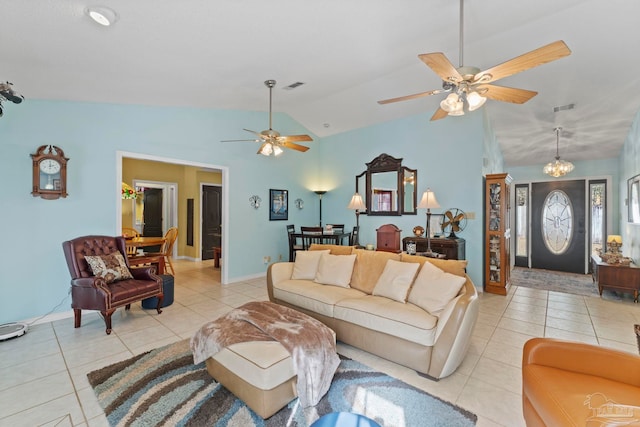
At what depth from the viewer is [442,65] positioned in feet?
6.92

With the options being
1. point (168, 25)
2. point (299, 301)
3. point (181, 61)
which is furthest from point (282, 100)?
point (299, 301)

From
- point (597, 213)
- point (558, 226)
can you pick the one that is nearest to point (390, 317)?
point (558, 226)

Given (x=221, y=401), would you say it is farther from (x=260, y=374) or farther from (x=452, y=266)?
(x=452, y=266)

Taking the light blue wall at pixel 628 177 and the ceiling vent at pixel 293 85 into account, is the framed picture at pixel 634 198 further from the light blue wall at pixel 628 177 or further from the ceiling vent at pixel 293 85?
the ceiling vent at pixel 293 85

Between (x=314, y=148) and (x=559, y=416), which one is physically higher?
(x=314, y=148)

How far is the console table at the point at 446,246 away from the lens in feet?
15.2

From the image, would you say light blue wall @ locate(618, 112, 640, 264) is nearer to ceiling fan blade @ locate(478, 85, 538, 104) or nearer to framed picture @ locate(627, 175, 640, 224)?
framed picture @ locate(627, 175, 640, 224)

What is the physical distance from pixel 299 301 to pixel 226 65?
2881mm

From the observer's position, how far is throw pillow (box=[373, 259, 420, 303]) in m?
2.73

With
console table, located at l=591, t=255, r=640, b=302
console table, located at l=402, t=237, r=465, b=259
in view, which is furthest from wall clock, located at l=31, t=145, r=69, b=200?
console table, located at l=591, t=255, r=640, b=302

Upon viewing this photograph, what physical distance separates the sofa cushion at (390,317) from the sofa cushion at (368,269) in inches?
12.1

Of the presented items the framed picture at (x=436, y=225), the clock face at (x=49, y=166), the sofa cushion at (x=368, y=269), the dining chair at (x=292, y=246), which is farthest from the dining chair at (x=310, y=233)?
the clock face at (x=49, y=166)

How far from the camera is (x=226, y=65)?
3338 millimetres

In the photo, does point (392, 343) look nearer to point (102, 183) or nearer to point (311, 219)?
point (102, 183)
